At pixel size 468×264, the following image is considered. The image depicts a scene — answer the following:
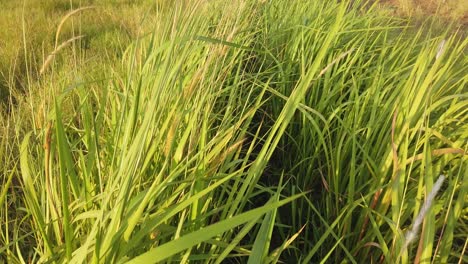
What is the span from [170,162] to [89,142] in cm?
17

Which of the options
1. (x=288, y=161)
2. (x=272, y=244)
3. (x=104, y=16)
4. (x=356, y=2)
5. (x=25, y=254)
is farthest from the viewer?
(x=104, y=16)

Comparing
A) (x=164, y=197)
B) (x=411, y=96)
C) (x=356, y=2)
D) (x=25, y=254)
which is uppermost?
(x=356, y=2)

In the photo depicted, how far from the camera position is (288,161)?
49.7 inches

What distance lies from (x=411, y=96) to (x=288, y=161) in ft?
1.30

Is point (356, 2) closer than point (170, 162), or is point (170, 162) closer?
point (170, 162)

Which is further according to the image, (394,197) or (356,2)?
(356,2)

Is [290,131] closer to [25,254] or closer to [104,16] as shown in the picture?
[25,254]

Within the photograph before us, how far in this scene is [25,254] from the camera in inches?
37.1

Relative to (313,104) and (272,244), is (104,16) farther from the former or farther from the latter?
(272,244)

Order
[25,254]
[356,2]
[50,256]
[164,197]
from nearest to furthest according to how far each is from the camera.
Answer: [50,256] < [164,197] < [25,254] < [356,2]

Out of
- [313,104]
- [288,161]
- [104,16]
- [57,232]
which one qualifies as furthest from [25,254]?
[104,16]

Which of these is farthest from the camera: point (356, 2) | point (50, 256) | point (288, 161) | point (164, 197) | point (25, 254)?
point (356, 2)

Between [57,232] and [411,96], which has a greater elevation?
[411,96]

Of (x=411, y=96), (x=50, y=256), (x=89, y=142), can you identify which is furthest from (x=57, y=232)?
(x=411, y=96)
